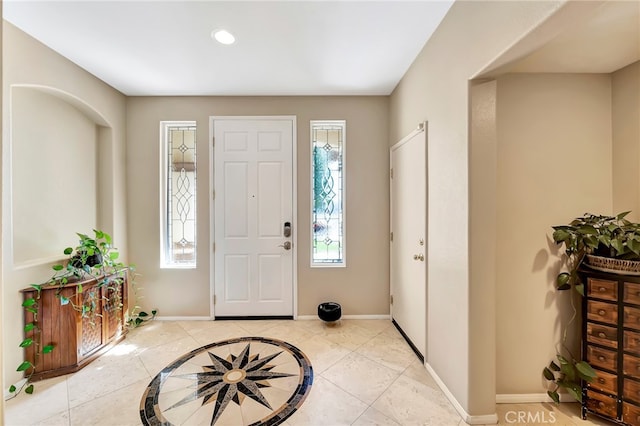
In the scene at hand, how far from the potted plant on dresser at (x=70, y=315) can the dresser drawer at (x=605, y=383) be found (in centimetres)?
367

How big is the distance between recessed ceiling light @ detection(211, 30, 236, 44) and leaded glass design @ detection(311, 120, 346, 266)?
1263 mm

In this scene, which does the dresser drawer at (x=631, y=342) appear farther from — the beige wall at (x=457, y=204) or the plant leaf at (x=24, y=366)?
the plant leaf at (x=24, y=366)

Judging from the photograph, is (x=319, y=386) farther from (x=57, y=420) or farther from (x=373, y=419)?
(x=57, y=420)

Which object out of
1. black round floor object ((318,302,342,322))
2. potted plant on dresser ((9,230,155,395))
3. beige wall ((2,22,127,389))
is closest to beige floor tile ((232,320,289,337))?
black round floor object ((318,302,342,322))

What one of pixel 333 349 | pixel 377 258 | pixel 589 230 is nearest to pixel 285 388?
pixel 333 349

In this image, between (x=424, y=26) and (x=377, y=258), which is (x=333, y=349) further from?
(x=424, y=26)

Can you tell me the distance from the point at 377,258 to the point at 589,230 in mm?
1788

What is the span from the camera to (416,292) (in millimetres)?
2303

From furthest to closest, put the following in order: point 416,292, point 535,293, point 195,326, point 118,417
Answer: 1. point 195,326
2. point 416,292
3. point 535,293
4. point 118,417

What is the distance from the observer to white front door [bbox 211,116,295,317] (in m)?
2.97

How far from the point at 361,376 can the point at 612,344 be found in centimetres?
158

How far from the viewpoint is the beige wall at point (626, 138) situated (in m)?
1.66

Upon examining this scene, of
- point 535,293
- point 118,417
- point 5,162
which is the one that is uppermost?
point 5,162

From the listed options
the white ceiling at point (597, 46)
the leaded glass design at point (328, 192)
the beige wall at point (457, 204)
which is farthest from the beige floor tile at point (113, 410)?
the white ceiling at point (597, 46)
